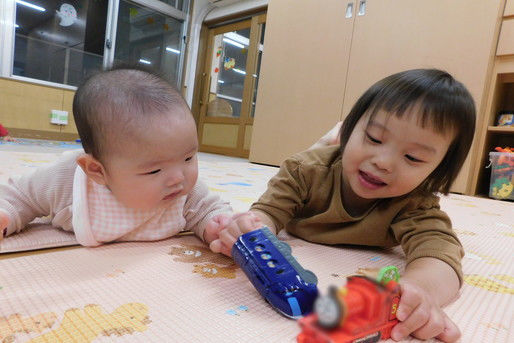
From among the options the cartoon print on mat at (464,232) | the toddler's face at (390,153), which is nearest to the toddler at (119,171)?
the toddler's face at (390,153)

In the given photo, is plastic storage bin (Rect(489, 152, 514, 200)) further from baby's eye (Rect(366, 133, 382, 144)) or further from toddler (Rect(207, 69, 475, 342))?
baby's eye (Rect(366, 133, 382, 144))

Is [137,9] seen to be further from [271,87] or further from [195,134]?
[195,134]

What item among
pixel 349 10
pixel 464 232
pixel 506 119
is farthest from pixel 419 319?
pixel 349 10

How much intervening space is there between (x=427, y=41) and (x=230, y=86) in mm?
2235

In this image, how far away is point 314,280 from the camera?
38 centimetres

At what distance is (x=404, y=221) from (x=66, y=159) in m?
0.54

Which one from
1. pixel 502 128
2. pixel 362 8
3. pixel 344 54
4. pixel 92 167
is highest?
pixel 362 8

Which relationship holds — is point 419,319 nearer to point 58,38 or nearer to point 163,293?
point 163,293

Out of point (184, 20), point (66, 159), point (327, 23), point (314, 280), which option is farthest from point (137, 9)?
point (314, 280)

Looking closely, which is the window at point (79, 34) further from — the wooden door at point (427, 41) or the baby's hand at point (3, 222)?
the baby's hand at point (3, 222)

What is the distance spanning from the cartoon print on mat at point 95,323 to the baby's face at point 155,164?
18 centimetres

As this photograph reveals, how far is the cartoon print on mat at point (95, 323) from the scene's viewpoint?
31cm

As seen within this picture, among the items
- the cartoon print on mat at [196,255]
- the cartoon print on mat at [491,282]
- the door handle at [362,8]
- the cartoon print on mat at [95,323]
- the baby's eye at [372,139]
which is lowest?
the cartoon print on mat at [196,255]

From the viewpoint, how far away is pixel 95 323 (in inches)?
13.2
